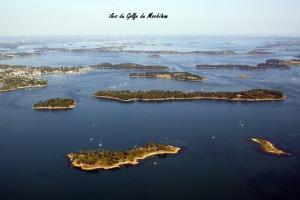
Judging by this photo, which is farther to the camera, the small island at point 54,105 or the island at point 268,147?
the small island at point 54,105

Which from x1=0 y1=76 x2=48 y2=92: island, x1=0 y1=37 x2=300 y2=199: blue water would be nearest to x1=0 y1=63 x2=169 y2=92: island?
x1=0 y1=76 x2=48 y2=92: island

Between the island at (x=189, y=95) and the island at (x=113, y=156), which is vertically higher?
the island at (x=189, y=95)

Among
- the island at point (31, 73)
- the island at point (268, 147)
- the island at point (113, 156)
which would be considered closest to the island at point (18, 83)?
the island at point (31, 73)

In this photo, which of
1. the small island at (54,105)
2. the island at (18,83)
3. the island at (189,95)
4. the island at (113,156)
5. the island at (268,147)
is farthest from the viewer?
the island at (18,83)

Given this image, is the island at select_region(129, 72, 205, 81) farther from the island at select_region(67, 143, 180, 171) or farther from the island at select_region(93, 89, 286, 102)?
the island at select_region(67, 143, 180, 171)

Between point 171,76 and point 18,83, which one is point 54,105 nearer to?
point 18,83

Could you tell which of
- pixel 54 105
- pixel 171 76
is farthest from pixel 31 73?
pixel 54 105

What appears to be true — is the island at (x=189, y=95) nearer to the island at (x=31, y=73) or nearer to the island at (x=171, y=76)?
the island at (x=31, y=73)
